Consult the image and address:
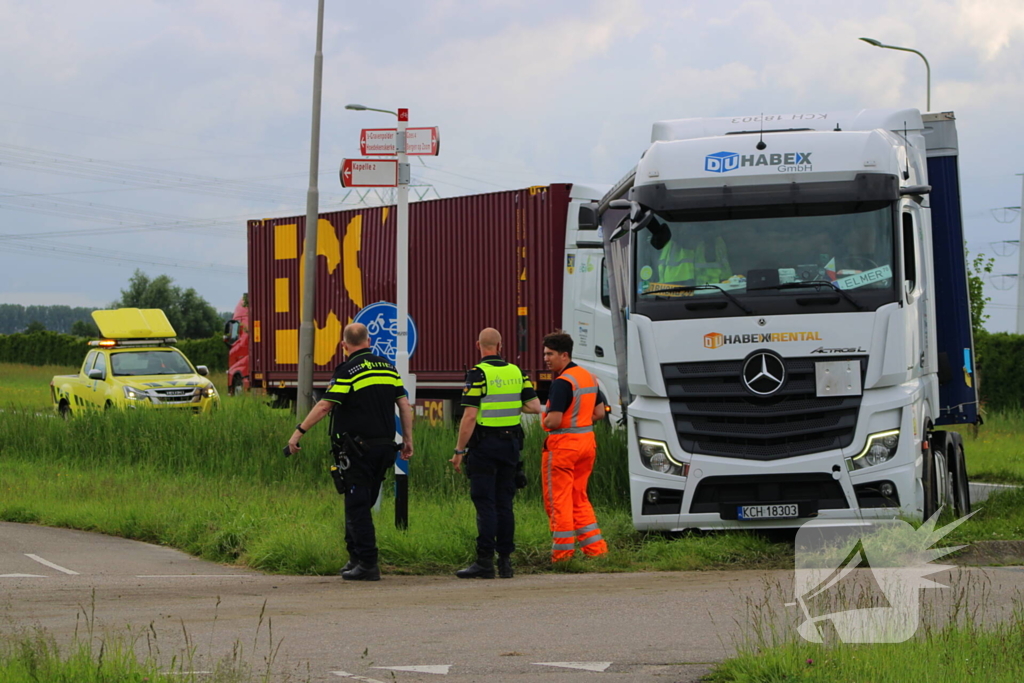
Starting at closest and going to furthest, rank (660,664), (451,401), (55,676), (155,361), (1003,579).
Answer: (55,676), (660,664), (1003,579), (451,401), (155,361)

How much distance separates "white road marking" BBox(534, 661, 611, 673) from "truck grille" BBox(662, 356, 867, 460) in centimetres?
386

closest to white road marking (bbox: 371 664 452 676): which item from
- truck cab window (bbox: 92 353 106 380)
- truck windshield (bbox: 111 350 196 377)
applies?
truck cab window (bbox: 92 353 106 380)

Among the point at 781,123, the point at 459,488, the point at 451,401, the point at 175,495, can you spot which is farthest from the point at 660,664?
the point at 451,401

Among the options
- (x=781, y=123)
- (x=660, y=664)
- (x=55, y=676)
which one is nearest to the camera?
(x=55, y=676)

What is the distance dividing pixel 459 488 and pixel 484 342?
3995 millimetres

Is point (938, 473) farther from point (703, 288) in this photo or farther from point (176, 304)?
point (176, 304)

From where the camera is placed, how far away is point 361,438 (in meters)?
9.50

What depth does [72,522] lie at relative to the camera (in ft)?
41.7

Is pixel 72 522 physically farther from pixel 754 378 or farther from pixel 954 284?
pixel 954 284

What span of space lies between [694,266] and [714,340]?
63 centimetres

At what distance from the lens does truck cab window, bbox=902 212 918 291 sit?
10.1m

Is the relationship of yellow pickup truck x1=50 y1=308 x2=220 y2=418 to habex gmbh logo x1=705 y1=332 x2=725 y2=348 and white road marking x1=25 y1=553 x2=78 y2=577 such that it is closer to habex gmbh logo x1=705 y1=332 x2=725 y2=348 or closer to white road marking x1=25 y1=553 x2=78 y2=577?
white road marking x1=25 y1=553 x2=78 y2=577

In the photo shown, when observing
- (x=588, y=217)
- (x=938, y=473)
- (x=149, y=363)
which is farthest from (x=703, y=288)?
(x=149, y=363)

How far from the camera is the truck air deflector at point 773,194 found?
9961 mm
